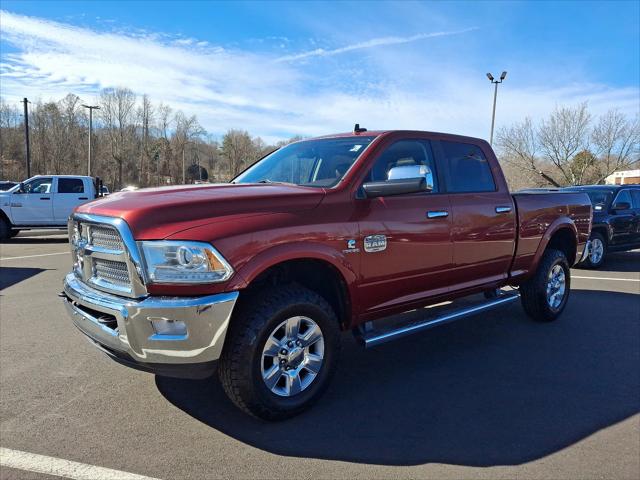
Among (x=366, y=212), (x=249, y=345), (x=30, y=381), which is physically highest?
(x=366, y=212)

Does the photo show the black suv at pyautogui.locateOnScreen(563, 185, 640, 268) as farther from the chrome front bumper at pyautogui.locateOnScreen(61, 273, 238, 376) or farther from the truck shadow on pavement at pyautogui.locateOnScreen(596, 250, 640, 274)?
the chrome front bumper at pyautogui.locateOnScreen(61, 273, 238, 376)

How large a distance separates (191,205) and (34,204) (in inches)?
555

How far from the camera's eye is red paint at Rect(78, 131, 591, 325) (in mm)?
2977

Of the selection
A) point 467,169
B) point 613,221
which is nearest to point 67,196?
point 467,169

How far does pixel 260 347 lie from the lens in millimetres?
3143

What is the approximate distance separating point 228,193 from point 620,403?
328cm

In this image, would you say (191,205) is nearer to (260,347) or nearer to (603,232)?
(260,347)

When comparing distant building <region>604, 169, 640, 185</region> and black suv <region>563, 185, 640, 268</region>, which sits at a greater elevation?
distant building <region>604, 169, 640, 185</region>

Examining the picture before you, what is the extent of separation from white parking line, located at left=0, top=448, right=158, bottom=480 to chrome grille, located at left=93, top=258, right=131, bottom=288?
3.43 feet

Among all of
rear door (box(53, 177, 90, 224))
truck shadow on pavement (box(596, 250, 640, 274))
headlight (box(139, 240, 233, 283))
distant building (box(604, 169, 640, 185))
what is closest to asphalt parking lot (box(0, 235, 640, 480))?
headlight (box(139, 240, 233, 283))

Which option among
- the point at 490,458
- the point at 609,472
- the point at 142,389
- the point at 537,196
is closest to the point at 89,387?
the point at 142,389

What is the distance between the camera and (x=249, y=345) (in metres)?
3.06

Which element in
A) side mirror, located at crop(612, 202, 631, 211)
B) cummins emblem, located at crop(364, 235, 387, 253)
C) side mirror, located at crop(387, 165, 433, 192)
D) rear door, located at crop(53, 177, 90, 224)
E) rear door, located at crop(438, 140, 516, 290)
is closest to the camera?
cummins emblem, located at crop(364, 235, 387, 253)

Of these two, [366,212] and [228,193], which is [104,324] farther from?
[366,212]
